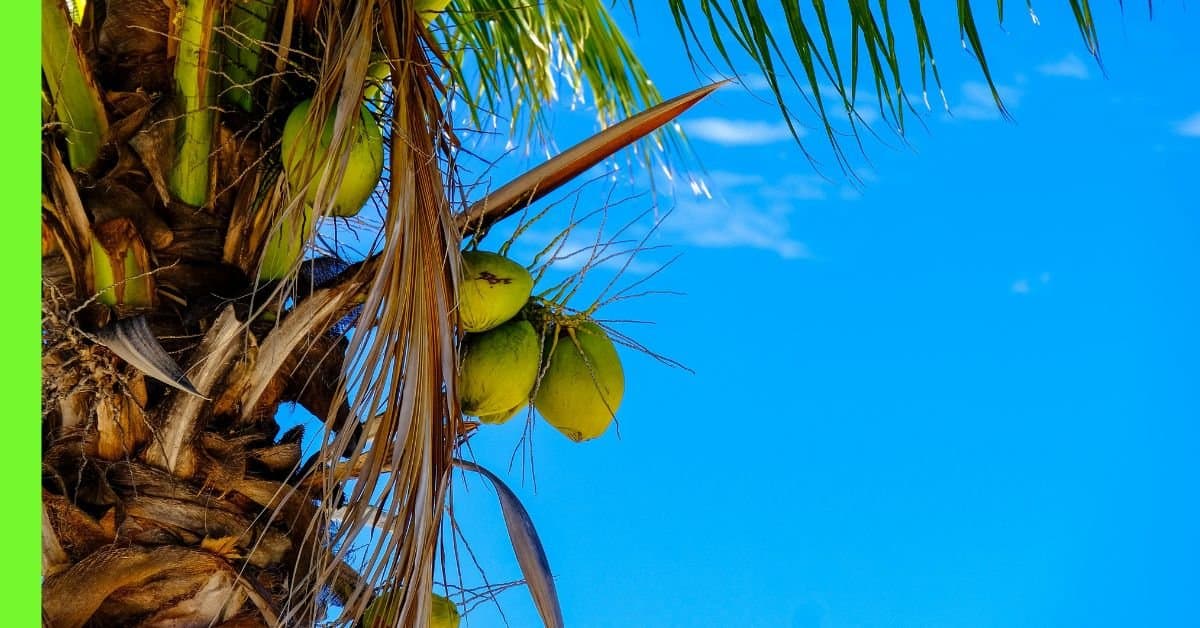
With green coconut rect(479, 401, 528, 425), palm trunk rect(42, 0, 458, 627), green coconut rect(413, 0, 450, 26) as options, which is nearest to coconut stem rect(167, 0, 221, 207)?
palm trunk rect(42, 0, 458, 627)

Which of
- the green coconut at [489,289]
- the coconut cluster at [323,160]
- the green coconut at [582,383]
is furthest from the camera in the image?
the green coconut at [582,383]

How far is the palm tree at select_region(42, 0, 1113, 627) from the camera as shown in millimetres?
1087

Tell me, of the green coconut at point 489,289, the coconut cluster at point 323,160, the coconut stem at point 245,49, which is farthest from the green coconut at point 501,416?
the coconut stem at point 245,49

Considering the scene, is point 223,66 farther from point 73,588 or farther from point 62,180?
point 73,588

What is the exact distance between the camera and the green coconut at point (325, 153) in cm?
107

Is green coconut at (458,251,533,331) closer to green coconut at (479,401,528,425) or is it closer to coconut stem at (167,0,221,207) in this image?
green coconut at (479,401,528,425)

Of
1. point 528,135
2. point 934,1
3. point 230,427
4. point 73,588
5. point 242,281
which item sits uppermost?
point 934,1

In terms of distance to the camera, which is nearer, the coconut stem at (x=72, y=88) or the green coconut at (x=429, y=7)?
the coconut stem at (x=72, y=88)

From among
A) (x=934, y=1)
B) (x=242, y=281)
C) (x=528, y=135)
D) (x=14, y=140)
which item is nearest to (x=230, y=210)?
(x=242, y=281)

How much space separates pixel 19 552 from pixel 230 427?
336mm

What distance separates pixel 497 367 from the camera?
124cm

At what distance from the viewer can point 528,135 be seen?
2.50 meters

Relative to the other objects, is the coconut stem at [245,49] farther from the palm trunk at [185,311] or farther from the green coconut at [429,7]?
the green coconut at [429,7]

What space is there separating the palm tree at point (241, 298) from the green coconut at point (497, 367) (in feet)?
0.14
